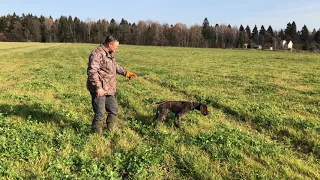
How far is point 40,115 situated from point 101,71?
2916 millimetres

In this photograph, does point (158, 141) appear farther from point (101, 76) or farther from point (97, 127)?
point (101, 76)

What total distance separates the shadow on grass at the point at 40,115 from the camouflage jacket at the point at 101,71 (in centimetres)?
116

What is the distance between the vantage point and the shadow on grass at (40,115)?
7.69m

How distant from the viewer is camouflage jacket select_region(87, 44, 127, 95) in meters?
6.66

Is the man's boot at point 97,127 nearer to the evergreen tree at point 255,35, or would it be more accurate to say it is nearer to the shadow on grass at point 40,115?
the shadow on grass at point 40,115

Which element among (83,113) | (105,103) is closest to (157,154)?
(105,103)

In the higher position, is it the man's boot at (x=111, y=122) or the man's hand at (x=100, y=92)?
the man's hand at (x=100, y=92)

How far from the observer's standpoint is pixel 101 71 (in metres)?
6.92

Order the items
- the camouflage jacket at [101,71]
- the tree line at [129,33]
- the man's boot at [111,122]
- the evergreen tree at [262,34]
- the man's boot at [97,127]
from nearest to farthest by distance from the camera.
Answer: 1. the camouflage jacket at [101,71]
2. the man's boot at [97,127]
3. the man's boot at [111,122]
4. the tree line at [129,33]
5. the evergreen tree at [262,34]

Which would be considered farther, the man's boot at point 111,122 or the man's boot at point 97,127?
the man's boot at point 111,122

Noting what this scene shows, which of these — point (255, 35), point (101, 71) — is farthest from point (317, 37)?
point (101, 71)

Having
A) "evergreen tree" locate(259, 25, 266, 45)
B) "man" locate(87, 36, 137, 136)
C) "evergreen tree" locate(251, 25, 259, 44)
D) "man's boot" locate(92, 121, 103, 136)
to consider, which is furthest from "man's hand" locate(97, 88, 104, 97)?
"evergreen tree" locate(251, 25, 259, 44)

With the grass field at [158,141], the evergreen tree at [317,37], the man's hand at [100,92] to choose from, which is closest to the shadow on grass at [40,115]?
the grass field at [158,141]

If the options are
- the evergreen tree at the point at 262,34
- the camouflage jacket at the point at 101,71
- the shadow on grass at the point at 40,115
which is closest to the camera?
the camouflage jacket at the point at 101,71
